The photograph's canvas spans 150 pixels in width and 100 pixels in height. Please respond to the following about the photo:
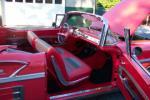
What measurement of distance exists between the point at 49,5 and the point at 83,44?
12564 millimetres

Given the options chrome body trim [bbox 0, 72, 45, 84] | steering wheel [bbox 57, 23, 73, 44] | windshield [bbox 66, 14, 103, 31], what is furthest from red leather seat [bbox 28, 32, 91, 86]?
windshield [bbox 66, 14, 103, 31]

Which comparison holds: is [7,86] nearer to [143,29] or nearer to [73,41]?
[73,41]

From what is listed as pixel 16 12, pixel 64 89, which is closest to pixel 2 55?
pixel 64 89

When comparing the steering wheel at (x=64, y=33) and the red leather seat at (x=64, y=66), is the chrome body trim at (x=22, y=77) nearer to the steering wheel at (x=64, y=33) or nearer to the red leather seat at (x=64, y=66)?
the red leather seat at (x=64, y=66)

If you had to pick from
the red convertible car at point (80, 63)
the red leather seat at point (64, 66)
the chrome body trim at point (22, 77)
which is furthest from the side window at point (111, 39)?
the chrome body trim at point (22, 77)

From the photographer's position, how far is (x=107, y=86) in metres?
3.70

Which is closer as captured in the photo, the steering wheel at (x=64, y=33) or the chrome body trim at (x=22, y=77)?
the chrome body trim at (x=22, y=77)

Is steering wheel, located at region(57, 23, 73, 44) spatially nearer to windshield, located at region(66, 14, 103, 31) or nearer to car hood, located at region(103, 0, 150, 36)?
windshield, located at region(66, 14, 103, 31)

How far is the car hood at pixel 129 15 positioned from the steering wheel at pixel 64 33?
88cm

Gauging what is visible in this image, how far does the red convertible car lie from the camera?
291 cm

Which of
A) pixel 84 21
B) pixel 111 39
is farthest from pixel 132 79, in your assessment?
pixel 84 21

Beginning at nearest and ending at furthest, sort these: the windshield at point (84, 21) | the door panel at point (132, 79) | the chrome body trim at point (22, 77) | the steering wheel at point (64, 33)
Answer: the chrome body trim at point (22, 77) < the door panel at point (132, 79) < the windshield at point (84, 21) < the steering wheel at point (64, 33)

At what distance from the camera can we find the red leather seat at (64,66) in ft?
10.4

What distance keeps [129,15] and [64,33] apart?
1400mm
